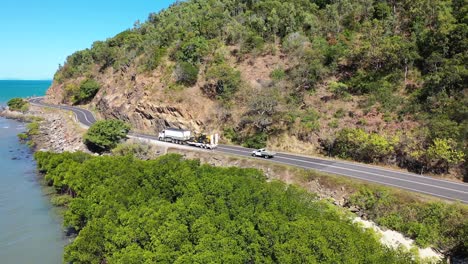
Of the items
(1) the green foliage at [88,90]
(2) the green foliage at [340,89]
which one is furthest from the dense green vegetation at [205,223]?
(1) the green foliage at [88,90]

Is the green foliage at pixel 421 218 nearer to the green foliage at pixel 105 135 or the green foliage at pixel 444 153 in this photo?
the green foliage at pixel 444 153

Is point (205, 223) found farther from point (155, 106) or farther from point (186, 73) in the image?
point (186, 73)

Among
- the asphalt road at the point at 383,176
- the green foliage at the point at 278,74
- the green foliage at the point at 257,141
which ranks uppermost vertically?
the green foliage at the point at 278,74

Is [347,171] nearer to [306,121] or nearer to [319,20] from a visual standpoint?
[306,121]

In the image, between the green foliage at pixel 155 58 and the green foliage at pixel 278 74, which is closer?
the green foliage at pixel 278 74

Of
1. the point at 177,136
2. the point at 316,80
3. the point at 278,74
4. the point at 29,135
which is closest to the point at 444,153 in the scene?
the point at 316,80

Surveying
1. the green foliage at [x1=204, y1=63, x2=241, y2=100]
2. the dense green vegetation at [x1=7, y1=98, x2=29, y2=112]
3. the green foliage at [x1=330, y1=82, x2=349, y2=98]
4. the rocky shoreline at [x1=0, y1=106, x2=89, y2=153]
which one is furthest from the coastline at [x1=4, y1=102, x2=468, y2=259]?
the dense green vegetation at [x1=7, y1=98, x2=29, y2=112]
